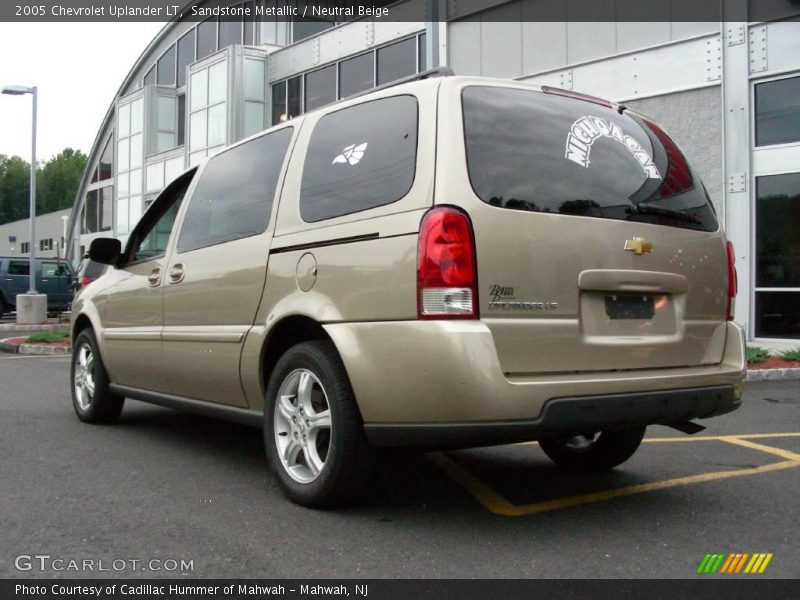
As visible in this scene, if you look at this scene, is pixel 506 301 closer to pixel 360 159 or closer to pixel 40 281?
pixel 360 159

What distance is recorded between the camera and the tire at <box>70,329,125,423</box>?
582 cm

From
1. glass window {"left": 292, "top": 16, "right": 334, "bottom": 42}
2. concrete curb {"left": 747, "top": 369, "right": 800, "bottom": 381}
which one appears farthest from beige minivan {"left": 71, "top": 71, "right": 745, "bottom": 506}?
glass window {"left": 292, "top": 16, "right": 334, "bottom": 42}

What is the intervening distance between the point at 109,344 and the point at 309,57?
62.9 ft

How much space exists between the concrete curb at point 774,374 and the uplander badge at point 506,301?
286 inches

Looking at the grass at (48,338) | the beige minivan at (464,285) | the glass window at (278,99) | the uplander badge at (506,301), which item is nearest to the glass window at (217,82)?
the glass window at (278,99)

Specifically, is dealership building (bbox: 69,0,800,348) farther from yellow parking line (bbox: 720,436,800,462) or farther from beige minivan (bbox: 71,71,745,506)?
yellow parking line (bbox: 720,436,800,462)

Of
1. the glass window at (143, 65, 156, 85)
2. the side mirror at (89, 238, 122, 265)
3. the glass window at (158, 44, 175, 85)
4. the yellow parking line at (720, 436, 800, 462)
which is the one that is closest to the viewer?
the yellow parking line at (720, 436, 800, 462)

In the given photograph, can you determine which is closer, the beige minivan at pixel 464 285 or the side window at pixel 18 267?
the beige minivan at pixel 464 285

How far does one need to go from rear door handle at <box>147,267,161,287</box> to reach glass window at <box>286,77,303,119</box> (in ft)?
62.7

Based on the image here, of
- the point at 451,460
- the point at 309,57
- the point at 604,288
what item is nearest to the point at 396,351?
the point at 604,288

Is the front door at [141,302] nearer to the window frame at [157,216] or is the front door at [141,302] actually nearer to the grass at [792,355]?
the window frame at [157,216]

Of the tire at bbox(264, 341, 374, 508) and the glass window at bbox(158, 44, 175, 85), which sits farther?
the glass window at bbox(158, 44, 175, 85)

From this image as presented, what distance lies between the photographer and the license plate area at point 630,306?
344cm

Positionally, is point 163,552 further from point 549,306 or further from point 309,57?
point 309,57
